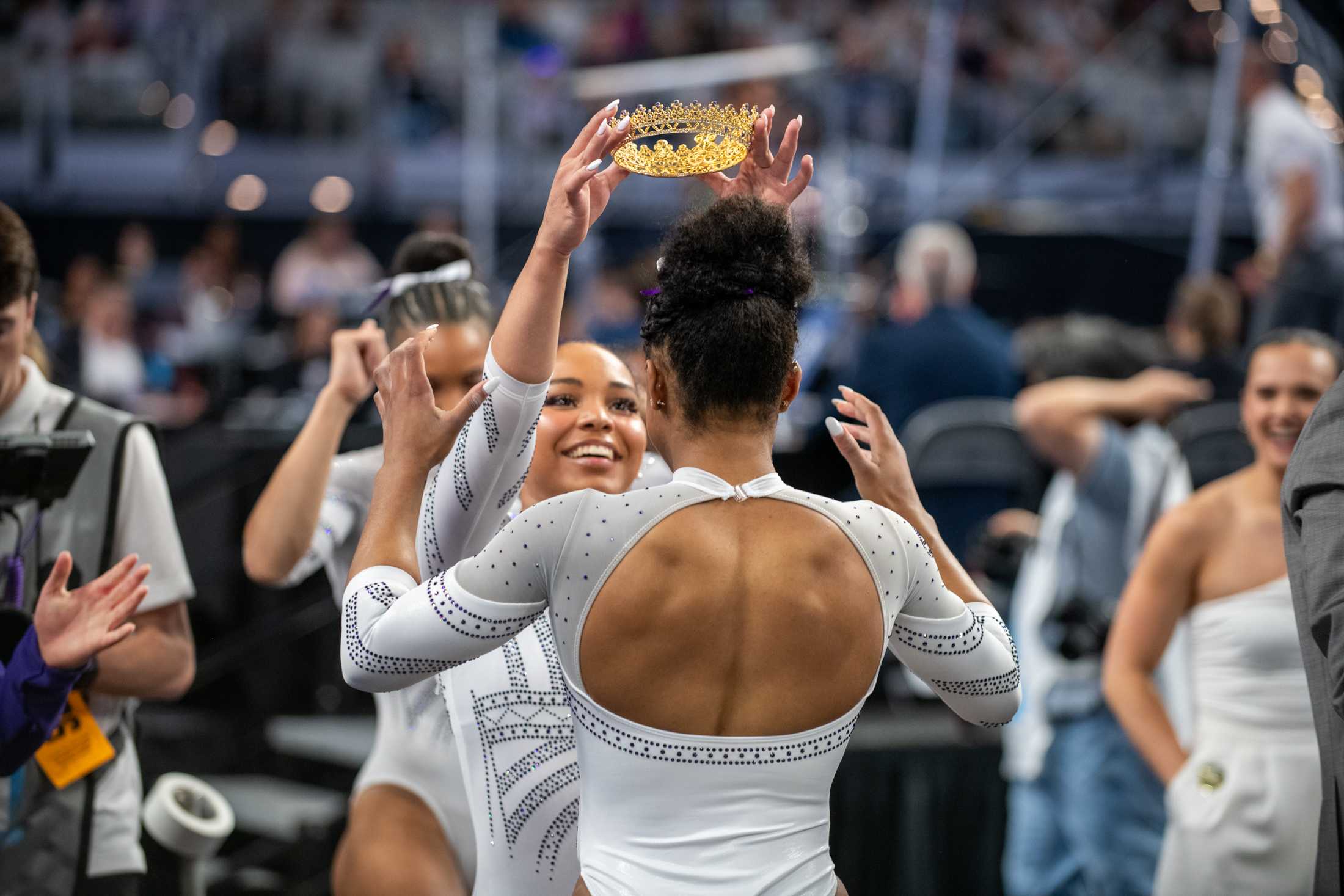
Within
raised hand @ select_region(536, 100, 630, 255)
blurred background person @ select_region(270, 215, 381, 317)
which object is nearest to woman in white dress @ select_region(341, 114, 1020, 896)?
raised hand @ select_region(536, 100, 630, 255)

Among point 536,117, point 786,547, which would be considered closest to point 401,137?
point 536,117

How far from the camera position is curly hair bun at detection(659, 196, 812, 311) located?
167cm

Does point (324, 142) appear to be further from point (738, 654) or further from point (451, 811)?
point (738, 654)

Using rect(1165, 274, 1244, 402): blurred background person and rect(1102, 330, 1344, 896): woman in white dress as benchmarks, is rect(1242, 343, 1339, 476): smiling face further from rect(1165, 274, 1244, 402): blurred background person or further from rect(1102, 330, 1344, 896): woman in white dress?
rect(1165, 274, 1244, 402): blurred background person

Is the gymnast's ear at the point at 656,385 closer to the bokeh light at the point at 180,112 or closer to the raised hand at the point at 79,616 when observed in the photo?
the raised hand at the point at 79,616

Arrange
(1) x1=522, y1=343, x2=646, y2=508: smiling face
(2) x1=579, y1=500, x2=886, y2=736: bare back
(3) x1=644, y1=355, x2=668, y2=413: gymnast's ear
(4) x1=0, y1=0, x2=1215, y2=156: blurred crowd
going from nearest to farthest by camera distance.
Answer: (2) x1=579, y1=500, x2=886, y2=736: bare back, (3) x1=644, y1=355, x2=668, y2=413: gymnast's ear, (1) x1=522, y1=343, x2=646, y2=508: smiling face, (4) x1=0, y1=0, x2=1215, y2=156: blurred crowd

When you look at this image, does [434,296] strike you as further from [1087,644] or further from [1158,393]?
[1158,393]

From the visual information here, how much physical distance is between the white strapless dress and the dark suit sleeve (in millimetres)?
935

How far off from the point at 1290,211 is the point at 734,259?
4.53 metres

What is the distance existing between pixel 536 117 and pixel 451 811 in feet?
22.2

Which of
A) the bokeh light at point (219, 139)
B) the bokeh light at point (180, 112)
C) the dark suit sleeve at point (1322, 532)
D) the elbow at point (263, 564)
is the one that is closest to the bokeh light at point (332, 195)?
the bokeh light at point (219, 139)

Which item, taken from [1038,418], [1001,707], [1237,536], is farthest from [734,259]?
[1038,418]

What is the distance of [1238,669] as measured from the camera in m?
2.90

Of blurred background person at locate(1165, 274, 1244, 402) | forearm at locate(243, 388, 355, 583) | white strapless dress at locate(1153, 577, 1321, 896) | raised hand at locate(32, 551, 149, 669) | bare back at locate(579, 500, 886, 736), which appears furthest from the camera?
blurred background person at locate(1165, 274, 1244, 402)
